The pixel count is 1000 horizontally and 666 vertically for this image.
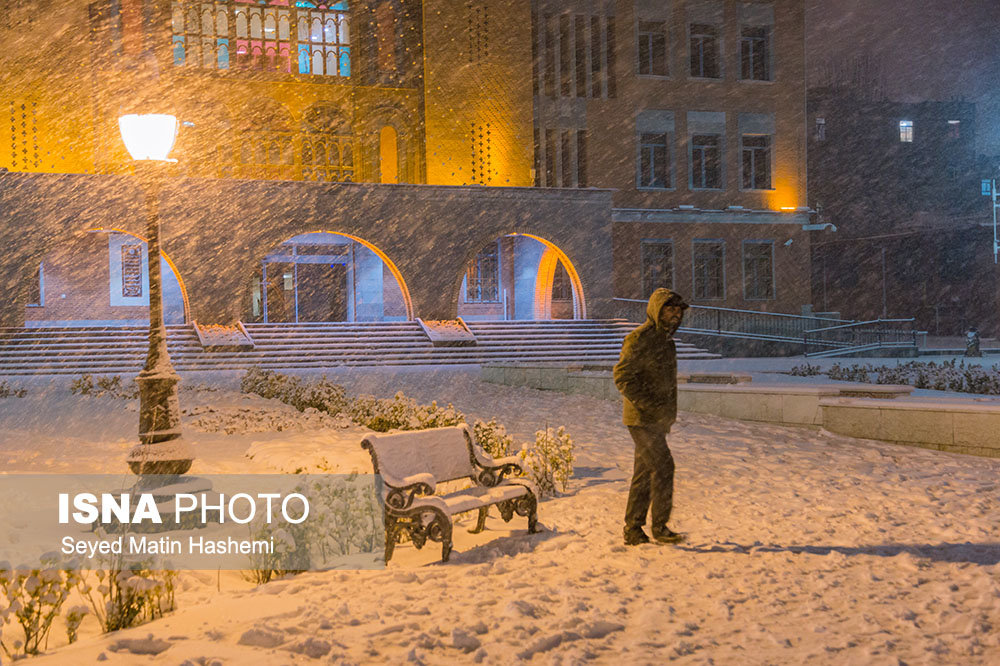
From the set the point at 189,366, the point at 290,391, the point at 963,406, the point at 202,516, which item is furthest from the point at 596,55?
the point at 202,516

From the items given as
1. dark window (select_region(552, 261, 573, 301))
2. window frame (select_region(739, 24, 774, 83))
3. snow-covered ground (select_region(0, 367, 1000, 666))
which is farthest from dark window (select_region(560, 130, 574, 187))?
snow-covered ground (select_region(0, 367, 1000, 666))

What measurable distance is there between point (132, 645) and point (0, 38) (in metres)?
35.2

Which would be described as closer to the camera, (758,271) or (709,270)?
(709,270)

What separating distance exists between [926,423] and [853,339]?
26.0 m

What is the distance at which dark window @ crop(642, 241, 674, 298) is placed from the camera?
38.4 metres

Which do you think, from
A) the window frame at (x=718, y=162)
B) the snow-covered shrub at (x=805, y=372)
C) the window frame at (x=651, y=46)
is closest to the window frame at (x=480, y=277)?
the window frame at (x=718, y=162)

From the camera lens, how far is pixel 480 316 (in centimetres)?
3975

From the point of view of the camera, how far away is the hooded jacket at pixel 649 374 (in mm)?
6559

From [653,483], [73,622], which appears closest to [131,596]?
[73,622]

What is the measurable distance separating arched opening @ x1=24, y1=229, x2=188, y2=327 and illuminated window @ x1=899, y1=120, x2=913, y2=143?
33049 mm

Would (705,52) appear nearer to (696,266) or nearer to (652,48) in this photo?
(652,48)

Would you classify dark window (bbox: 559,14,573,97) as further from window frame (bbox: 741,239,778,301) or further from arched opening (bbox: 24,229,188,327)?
arched opening (bbox: 24,229,188,327)

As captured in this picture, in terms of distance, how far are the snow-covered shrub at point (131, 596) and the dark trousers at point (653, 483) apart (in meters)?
3.12

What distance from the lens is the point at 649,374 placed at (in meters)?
6.60
